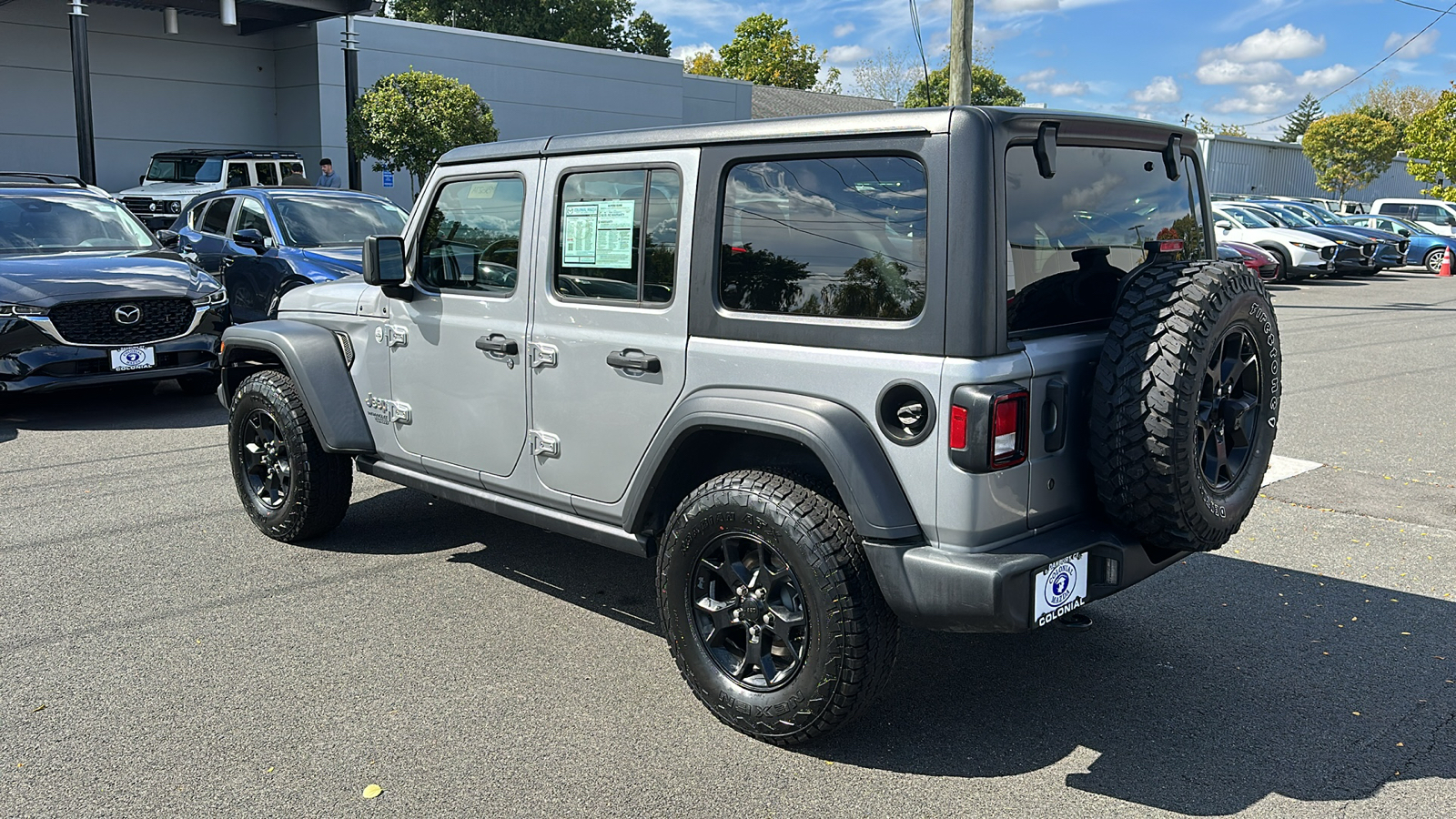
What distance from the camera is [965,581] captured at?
10.2 feet

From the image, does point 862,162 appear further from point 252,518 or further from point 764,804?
point 252,518

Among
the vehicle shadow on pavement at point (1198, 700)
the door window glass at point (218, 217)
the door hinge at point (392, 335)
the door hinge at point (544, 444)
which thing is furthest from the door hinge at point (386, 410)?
the door window glass at point (218, 217)

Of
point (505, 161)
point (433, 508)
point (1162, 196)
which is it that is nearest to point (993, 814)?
point (1162, 196)

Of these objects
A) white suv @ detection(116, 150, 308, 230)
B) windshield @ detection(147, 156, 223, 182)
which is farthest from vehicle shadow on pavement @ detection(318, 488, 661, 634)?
windshield @ detection(147, 156, 223, 182)

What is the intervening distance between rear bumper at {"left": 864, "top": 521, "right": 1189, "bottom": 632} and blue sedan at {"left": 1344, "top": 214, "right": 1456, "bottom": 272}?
27.5m

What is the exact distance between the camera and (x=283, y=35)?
2839cm

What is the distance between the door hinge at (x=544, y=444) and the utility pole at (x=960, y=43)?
9910 millimetres

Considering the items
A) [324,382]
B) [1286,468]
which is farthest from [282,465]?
[1286,468]

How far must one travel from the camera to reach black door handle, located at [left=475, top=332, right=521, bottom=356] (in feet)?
14.1

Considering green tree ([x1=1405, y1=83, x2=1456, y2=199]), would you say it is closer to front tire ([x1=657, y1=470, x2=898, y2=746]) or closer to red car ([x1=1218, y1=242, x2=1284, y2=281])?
red car ([x1=1218, y1=242, x2=1284, y2=281])

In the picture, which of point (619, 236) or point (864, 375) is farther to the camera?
point (619, 236)

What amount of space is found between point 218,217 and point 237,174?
327 inches

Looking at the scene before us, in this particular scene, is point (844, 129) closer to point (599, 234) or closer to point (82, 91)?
point (599, 234)

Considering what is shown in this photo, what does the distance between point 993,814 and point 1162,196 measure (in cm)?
217
